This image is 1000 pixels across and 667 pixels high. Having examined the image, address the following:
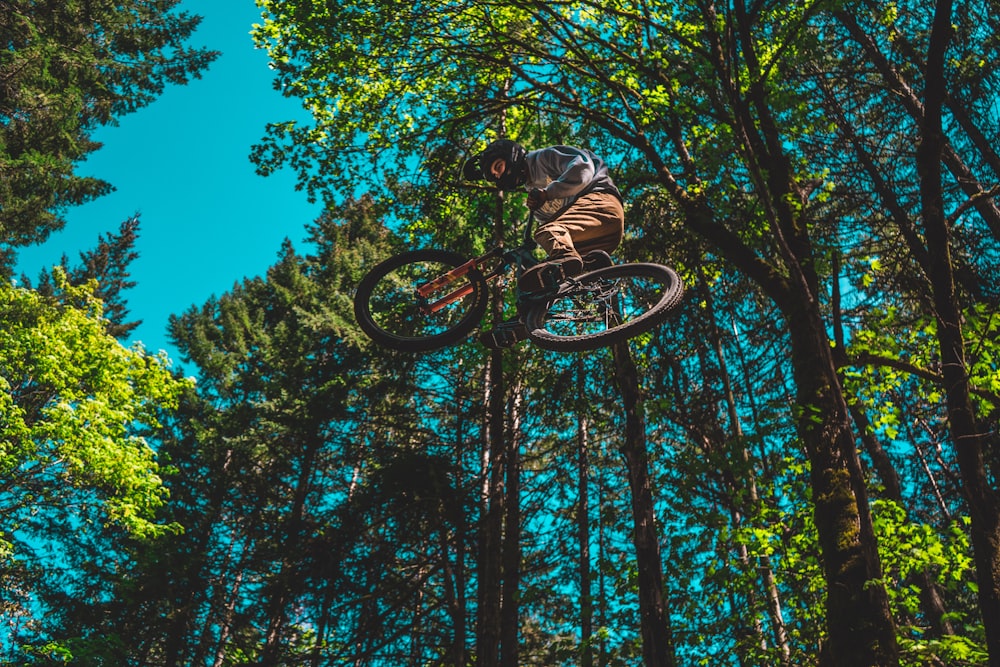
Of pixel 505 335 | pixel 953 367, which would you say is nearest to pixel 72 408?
pixel 505 335

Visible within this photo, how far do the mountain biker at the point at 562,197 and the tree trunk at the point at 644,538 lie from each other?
9.00ft

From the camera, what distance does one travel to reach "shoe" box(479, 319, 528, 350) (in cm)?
529

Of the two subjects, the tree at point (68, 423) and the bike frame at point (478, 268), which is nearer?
the bike frame at point (478, 268)

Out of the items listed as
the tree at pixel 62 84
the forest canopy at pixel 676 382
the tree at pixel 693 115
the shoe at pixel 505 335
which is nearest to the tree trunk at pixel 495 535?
the forest canopy at pixel 676 382

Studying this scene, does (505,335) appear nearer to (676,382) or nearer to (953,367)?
(953,367)

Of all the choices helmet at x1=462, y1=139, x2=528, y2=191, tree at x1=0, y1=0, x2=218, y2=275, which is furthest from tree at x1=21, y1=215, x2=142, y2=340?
helmet at x1=462, y1=139, x2=528, y2=191

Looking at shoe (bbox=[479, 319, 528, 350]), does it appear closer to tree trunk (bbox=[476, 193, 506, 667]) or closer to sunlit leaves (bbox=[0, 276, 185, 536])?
tree trunk (bbox=[476, 193, 506, 667])

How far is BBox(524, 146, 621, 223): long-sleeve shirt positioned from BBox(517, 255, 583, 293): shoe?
0.46 meters

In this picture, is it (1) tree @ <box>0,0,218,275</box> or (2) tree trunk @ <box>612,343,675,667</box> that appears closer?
(2) tree trunk @ <box>612,343,675,667</box>

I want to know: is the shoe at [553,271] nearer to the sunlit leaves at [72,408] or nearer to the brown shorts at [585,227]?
the brown shorts at [585,227]

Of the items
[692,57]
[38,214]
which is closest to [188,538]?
[38,214]

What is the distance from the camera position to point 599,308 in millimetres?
6008

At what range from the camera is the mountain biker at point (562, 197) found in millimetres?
5434

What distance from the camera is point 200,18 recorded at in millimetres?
19500
